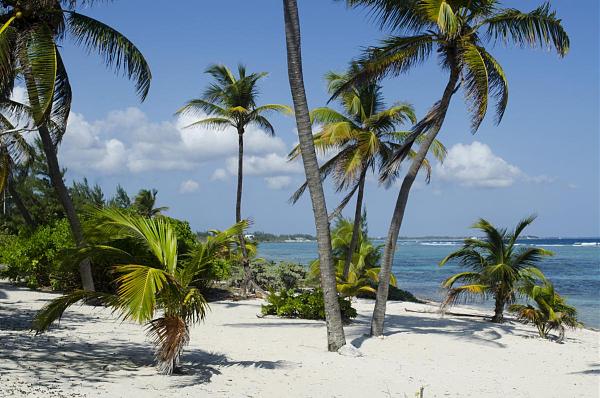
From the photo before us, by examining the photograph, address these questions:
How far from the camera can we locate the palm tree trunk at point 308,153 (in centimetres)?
1146

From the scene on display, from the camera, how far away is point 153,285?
24.3 ft

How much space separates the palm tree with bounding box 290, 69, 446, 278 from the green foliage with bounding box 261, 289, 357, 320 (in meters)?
3.71

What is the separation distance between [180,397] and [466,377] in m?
4.72

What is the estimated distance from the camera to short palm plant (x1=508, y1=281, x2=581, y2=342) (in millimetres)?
14641

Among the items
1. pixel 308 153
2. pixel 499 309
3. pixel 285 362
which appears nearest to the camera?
pixel 285 362

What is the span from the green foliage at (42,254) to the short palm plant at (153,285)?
10474 millimetres

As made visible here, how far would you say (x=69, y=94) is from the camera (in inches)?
514

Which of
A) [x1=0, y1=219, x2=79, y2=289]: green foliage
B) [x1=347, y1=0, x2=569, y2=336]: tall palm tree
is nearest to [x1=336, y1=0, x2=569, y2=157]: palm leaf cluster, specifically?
[x1=347, y1=0, x2=569, y2=336]: tall palm tree

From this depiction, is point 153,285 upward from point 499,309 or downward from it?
upward

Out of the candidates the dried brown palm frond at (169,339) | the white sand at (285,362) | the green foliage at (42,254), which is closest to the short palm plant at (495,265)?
the white sand at (285,362)

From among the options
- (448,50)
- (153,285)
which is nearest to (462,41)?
(448,50)

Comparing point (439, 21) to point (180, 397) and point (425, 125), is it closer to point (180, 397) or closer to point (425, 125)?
point (425, 125)

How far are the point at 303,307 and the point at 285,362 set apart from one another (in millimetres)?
5721

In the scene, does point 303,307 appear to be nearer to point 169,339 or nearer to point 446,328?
point 446,328
